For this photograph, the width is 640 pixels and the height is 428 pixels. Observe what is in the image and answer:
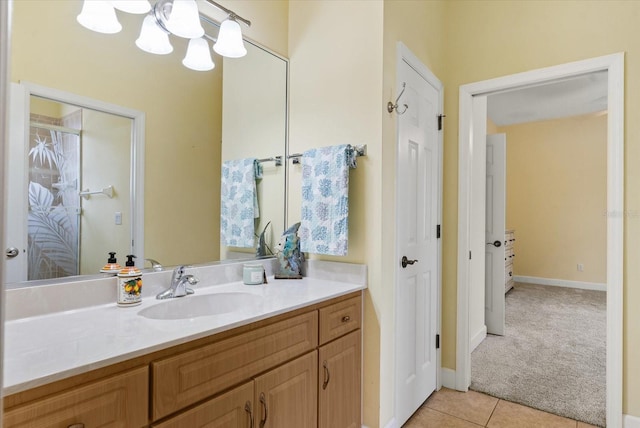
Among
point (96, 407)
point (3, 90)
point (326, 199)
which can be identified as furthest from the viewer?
point (326, 199)

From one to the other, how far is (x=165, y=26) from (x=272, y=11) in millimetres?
770

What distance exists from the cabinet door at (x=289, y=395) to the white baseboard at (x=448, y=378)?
1358 mm

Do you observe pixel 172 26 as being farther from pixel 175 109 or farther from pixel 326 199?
pixel 326 199

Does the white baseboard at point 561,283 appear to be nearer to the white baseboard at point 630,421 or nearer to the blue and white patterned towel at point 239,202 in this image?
the white baseboard at point 630,421

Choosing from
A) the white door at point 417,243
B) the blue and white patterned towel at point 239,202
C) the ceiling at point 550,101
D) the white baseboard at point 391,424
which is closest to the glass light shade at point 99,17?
the blue and white patterned towel at point 239,202

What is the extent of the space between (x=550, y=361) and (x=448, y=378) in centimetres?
105

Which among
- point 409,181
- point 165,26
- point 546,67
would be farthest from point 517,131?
point 165,26

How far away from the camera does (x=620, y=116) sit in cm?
188

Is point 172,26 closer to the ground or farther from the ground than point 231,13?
closer to the ground

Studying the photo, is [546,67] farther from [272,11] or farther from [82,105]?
[82,105]

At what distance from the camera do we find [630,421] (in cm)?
186

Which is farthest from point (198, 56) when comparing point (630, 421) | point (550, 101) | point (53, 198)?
point (550, 101)

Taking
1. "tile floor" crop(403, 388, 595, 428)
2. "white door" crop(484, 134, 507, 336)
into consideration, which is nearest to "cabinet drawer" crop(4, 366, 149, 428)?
"tile floor" crop(403, 388, 595, 428)

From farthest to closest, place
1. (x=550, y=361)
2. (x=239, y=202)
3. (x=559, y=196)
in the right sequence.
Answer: (x=559, y=196), (x=550, y=361), (x=239, y=202)
